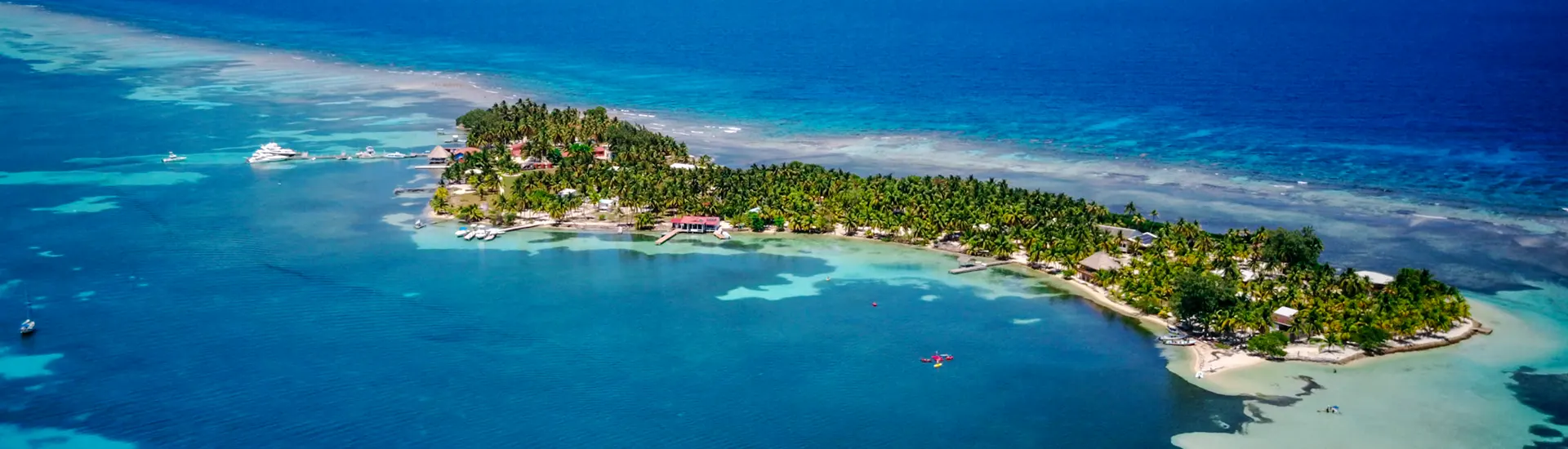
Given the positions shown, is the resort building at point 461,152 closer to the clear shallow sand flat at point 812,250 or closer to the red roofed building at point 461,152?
the red roofed building at point 461,152

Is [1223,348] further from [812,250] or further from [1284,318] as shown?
[812,250]

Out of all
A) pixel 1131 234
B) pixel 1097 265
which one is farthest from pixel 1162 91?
pixel 1097 265

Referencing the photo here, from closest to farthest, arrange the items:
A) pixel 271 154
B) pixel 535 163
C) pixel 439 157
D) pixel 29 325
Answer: pixel 29 325
pixel 535 163
pixel 439 157
pixel 271 154

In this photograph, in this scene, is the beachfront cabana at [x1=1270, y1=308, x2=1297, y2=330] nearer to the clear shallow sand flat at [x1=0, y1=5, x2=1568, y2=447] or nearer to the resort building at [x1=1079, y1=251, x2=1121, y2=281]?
the clear shallow sand flat at [x1=0, y1=5, x2=1568, y2=447]

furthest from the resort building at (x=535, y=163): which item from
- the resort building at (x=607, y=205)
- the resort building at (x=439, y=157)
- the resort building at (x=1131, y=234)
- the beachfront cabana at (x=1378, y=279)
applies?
the beachfront cabana at (x=1378, y=279)

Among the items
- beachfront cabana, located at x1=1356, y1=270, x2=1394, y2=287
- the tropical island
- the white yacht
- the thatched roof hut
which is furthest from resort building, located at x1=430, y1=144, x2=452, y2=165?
beachfront cabana, located at x1=1356, y1=270, x2=1394, y2=287
